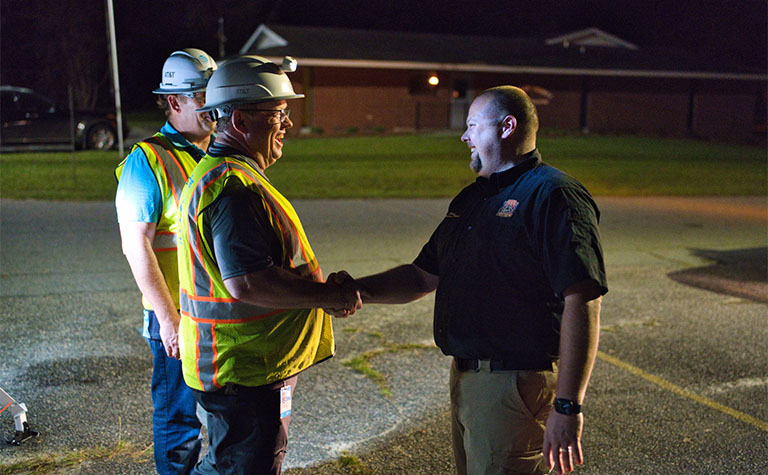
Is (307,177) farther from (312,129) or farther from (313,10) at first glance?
(313,10)

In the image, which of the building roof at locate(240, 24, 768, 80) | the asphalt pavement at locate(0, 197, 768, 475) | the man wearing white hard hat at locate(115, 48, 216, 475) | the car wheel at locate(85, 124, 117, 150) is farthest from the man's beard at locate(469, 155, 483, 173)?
the building roof at locate(240, 24, 768, 80)

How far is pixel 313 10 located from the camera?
6456 centimetres

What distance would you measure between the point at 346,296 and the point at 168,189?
3.33 feet

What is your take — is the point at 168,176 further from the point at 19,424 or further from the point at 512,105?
the point at 19,424

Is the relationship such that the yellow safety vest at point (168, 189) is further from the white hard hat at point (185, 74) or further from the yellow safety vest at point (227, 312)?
the yellow safety vest at point (227, 312)

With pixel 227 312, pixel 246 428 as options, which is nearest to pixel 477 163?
pixel 227 312

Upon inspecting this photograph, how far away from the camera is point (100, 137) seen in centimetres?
2088

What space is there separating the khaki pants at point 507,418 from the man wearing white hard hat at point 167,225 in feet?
4.46

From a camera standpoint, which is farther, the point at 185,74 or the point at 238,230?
the point at 185,74

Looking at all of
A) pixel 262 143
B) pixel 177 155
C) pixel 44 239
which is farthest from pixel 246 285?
pixel 44 239

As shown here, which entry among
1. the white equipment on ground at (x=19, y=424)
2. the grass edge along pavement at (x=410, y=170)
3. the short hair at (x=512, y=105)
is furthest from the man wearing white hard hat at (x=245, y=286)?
the grass edge along pavement at (x=410, y=170)

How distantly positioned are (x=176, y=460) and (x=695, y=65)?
143 feet

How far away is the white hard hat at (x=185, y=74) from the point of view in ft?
11.0

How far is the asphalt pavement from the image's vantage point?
4137 millimetres
